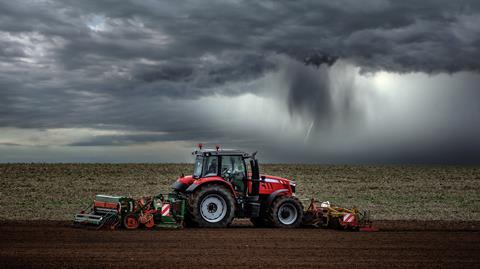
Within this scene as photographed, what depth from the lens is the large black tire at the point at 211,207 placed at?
17.6 m

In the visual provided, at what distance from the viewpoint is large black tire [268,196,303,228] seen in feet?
59.8

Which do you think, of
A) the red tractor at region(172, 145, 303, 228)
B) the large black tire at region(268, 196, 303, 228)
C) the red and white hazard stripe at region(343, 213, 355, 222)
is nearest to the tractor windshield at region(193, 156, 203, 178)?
the red tractor at region(172, 145, 303, 228)

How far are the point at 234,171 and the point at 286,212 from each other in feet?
6.71

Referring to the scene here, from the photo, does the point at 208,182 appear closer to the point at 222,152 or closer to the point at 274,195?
the point at 222,152

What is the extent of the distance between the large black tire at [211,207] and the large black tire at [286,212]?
4.33 ft

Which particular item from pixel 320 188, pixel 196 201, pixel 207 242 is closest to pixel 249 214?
pixel 196 201

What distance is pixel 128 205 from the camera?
17.5 metres

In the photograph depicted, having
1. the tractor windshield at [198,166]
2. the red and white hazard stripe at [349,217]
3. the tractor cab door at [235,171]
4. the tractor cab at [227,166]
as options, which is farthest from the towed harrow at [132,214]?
the red and white hazard stripe at [349,217]

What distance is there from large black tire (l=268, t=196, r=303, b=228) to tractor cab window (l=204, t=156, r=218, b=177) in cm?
205

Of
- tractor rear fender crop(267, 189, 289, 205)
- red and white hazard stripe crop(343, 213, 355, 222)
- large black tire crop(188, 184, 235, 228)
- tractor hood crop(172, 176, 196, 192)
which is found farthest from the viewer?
tractor hood crop(172, 176, 196, 192)

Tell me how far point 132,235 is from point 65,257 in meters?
3.41

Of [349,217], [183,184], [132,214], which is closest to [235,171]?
[183,184]

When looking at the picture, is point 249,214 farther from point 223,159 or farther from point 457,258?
point 457,258

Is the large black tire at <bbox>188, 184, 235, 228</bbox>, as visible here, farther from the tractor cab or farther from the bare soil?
the tractor cab
